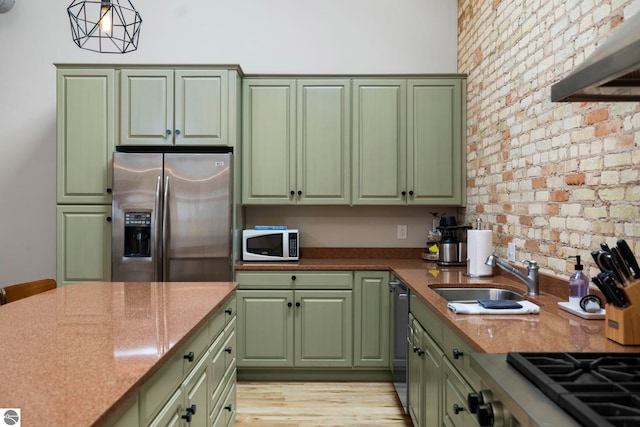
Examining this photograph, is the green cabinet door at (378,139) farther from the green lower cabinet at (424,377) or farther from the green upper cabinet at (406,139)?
the green lower cabinet at (424,377)

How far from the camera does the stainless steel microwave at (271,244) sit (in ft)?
12.7

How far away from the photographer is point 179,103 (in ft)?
12.1

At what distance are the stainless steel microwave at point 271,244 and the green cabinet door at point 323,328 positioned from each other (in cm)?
36

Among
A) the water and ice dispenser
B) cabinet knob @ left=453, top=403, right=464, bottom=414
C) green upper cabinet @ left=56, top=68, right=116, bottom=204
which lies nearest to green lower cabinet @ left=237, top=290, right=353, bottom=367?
the water and ice dispenser

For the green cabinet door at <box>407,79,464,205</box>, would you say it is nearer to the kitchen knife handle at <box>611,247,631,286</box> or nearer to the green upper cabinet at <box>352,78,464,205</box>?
the green upper cabinet at <box>352,78,464,205</box>

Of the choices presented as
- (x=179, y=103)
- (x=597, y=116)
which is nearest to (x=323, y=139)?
(x=179, y=103)

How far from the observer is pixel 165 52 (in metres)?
4.27

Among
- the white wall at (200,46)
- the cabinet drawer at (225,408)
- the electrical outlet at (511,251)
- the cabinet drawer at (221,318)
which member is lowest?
the cabinet drawer at (225,408)

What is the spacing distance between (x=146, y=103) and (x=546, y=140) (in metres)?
2.76

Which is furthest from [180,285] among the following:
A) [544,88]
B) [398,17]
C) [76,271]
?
[398,17]

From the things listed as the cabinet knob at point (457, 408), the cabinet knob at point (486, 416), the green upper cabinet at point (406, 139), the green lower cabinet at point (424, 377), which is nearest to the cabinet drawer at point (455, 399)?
the cabinet knob at point (457, 408)

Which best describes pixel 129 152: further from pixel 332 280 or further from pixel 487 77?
pixel 487 77

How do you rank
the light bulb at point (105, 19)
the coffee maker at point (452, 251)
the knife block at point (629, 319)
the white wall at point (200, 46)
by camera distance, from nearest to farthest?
the knife block at point (629, 319)
the light bulb at point (105, 19)
the coffee maker at point (452, 251)
the white wall at point (200, 46)

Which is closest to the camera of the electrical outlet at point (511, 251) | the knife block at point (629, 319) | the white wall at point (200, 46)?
the knife block at point (629, 319)
